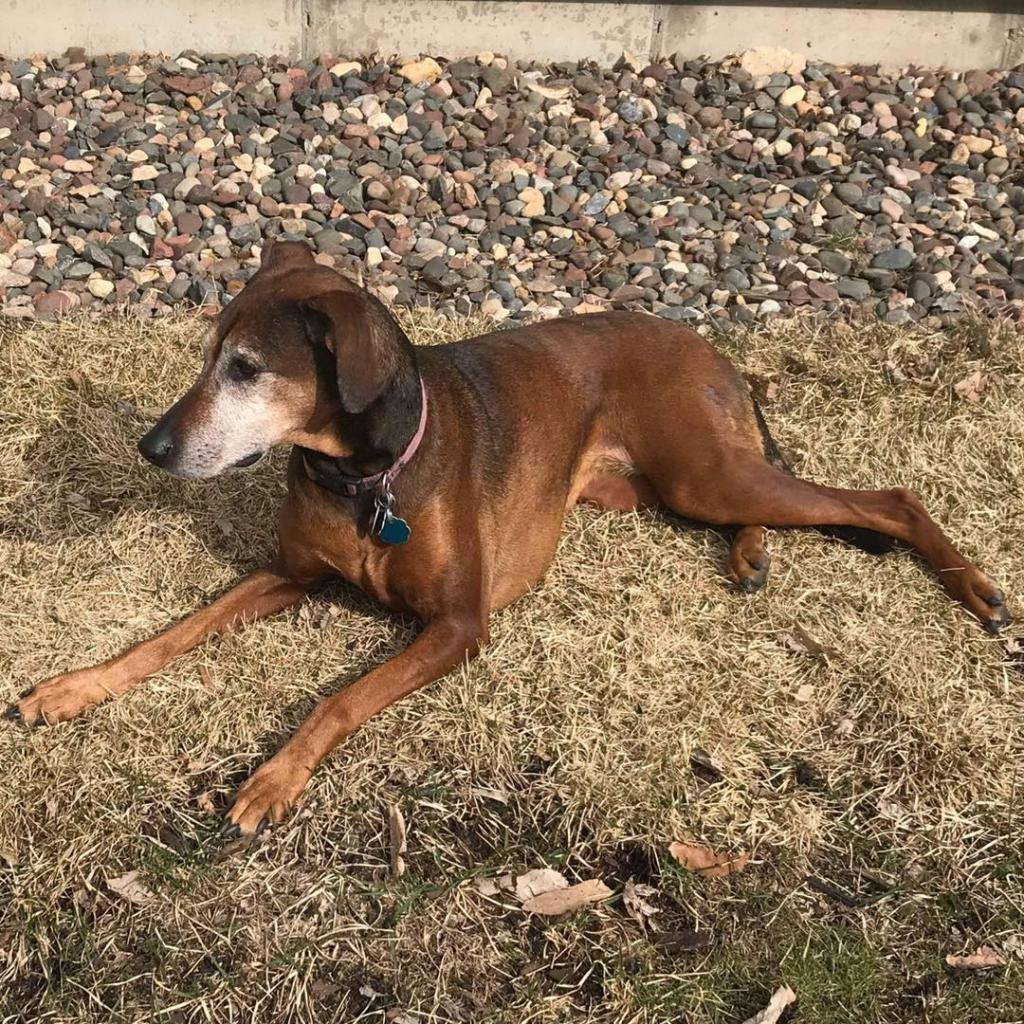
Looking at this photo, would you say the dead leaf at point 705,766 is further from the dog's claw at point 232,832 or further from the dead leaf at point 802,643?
the dog's claw at point 232,832

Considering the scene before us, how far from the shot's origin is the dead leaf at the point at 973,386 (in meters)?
5.65

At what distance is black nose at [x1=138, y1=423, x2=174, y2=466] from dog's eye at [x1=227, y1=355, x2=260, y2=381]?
278mm

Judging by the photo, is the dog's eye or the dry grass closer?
the dry grass

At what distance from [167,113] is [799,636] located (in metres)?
5.15

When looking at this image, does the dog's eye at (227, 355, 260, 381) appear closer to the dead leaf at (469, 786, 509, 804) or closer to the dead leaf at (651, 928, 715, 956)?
the dead leaf at (469, 786, 509, 804)

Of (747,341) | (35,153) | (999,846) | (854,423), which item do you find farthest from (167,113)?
(999,846)

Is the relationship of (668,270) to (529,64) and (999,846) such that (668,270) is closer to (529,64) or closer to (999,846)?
(529,64)

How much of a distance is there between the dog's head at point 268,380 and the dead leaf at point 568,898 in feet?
5.14

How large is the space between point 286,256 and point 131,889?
2079mm

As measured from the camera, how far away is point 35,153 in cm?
678

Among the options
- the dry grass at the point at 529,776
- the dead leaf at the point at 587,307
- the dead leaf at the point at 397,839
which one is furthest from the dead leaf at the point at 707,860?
the dead leaf at the point at 587,307

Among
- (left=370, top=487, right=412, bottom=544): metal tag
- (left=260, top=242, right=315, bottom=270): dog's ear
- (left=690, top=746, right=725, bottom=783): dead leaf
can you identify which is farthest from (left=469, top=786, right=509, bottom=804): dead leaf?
(left=260, top=242, right=315, bottom=270): dog's ear

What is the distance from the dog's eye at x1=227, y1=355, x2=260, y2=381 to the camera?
3504 mm

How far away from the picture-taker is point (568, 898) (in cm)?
346
